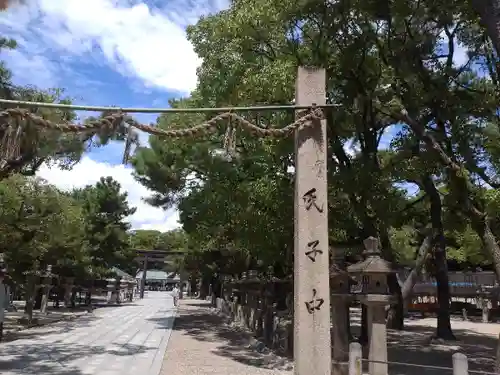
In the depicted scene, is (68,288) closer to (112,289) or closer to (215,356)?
(112,289)

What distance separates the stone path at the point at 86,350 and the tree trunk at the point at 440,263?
29.6 feet

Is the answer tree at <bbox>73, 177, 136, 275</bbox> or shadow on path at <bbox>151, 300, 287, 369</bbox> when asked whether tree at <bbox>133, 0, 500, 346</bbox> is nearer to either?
shadow on path at <bbox>151, 300, 287, 369</bbox>

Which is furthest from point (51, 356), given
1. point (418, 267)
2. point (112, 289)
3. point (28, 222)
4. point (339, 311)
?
point (112, 289)

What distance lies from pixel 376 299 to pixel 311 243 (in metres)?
3.11

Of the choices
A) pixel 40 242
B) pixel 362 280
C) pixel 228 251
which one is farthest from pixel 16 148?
pixel 228 251

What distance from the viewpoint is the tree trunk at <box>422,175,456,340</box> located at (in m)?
15.7

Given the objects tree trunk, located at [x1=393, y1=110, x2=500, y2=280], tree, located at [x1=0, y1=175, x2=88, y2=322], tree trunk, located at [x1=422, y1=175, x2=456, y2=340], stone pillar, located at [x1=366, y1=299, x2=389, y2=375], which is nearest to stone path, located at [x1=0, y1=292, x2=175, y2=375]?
tree, located at [x1=0, y1=175, x2=88, y2=322]

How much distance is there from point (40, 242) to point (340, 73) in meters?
12.0

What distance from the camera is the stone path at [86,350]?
10.4 metres

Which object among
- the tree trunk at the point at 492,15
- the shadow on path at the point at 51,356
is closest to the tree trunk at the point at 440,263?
the tree trunk at the point at 492,15

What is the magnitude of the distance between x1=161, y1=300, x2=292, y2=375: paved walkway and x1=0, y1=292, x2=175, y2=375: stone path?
0.44 metres

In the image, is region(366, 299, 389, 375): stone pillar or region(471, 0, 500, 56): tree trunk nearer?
region(366, 299, 389, 375): stone pillar

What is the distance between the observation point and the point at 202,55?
13391 millimetres

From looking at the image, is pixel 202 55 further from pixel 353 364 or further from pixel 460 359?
pixel 460 359
